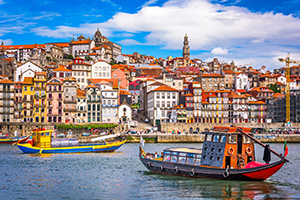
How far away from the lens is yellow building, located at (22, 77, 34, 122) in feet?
305

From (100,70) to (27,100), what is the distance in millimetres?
27316

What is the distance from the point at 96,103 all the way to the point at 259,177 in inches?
2634

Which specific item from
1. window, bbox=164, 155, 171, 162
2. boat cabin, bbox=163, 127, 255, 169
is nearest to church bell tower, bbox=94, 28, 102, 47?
window, bbox=164, 155, 171, 162

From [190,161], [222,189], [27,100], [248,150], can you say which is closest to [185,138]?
[27,100]

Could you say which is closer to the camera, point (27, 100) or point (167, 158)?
point (167, 158)

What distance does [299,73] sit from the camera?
177 metres

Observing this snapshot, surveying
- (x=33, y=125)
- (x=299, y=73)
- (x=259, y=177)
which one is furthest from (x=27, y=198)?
(x=299, y=73)

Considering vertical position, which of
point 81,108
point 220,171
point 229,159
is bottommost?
point 220,171

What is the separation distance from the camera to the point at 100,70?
114 meters

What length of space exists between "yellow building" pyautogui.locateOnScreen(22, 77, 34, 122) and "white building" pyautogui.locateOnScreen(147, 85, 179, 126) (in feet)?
101

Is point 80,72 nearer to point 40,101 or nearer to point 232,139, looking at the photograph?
point 40,101

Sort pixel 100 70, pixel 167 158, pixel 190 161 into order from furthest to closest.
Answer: pixel 100 70, pixel 167 158, pixel 190 161

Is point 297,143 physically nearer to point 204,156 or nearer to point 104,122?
point 104,122

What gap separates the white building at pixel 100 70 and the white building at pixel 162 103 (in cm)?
1988
